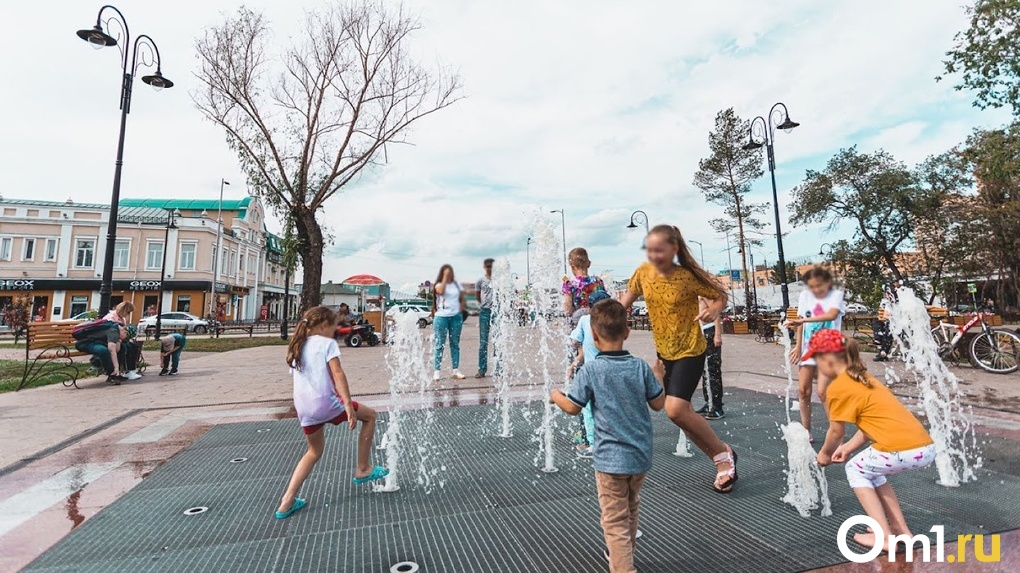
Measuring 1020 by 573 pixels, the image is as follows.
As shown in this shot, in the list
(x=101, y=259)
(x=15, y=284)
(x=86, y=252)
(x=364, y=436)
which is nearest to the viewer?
(x=364, y=436)

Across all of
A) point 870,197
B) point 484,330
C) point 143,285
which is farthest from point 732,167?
point 143,285

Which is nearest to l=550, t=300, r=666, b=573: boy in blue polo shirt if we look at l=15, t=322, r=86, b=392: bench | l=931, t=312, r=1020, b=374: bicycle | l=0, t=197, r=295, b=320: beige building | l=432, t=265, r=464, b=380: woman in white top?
l=432, t=265, r=464, b=380: woman in white top

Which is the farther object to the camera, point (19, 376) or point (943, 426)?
point (19, 376)

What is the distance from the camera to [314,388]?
307cm

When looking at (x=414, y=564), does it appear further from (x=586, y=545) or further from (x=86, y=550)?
(x=86, y=550)

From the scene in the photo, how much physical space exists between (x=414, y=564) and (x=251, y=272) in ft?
169

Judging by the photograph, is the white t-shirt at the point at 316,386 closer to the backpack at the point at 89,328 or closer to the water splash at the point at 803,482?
the water splash at the point at 803,482

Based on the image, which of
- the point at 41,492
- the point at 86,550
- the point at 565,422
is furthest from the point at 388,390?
the point at 86,550

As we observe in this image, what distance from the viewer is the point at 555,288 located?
5.81m

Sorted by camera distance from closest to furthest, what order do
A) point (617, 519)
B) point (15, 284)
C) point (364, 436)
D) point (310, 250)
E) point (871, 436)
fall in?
point (617, 519) < point (871, 436) < point (364, 436) < point (310, 250) < point (15, 284)

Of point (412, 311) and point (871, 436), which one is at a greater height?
point (412, 311)

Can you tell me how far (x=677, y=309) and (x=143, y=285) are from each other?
146 ft

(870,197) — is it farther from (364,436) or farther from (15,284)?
(15,284)

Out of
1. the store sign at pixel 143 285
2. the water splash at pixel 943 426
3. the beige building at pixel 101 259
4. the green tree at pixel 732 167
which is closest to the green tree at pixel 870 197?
the green tree at pixel 732 167
